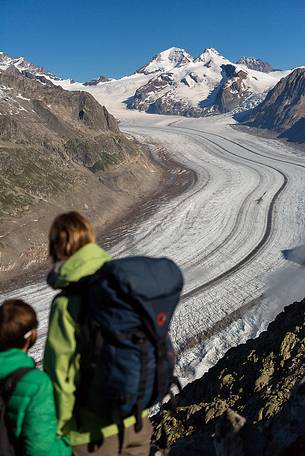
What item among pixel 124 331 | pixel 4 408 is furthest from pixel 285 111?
pixel 4 408

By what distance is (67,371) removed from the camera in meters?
2.74

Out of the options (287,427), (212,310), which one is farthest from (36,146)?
(287,427)

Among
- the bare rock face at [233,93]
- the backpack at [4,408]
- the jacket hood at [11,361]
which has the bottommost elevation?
the backpack at [4,408]

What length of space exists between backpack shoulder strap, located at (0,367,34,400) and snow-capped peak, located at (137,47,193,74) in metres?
135

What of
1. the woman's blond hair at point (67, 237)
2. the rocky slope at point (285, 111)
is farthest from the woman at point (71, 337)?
the rocky slope at point (285, 111)

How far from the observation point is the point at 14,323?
107 inches

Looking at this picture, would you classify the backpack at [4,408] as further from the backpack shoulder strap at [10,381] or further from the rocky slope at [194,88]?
the rocky slope at [194,88]

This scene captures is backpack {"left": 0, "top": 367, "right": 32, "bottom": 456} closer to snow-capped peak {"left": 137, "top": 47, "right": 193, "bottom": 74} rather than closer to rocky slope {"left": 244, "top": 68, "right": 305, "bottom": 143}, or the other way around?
rocky slope {"left": 244, "top": 68, "right": 305, "bottom": 143}

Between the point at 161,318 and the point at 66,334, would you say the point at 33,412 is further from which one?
the point at 161,318

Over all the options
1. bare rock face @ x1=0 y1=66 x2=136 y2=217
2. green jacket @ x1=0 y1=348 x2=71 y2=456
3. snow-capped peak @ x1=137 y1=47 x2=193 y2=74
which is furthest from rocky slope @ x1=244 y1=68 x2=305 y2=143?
snow-capped peak @ x1=137 y1=47 x2=193 y2=74

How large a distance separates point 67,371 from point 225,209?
23297 mm

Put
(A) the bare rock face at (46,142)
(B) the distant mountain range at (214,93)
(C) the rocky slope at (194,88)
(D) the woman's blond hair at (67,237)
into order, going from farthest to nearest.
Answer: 1. (C) the rocky slope at (194,88)
2. (B) the distant mountain range at (214,93)
3. (A) the bare rock face at (46,142)
4. (D) the woman's blond hair at (67,237)

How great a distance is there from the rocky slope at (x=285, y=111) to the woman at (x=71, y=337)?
52364 millimetres

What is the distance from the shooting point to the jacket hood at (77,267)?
2707 millimetres
